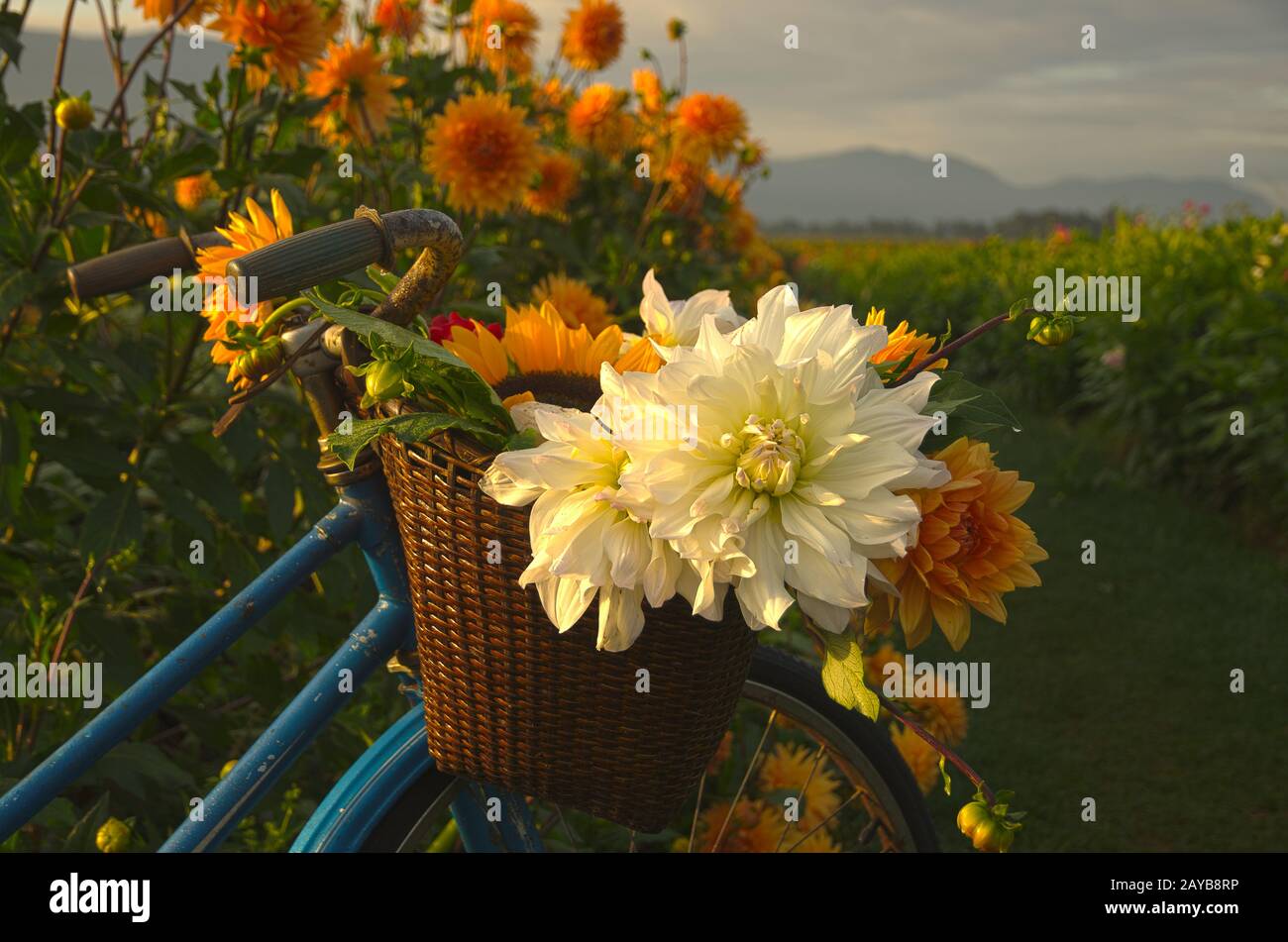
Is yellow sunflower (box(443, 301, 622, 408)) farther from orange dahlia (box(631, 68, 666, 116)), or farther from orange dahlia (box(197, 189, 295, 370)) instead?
orange dahlia (box(631, 68, 666, 116))

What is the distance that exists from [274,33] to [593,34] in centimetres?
140

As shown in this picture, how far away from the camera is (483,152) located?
6.81ft

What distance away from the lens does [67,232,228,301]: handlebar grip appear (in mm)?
1155

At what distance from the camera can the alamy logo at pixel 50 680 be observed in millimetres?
1689

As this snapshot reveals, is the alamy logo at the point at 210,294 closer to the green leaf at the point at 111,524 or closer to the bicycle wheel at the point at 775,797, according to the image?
the green leaf at the point at 111,524

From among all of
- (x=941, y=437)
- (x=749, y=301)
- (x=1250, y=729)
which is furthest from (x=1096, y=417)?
(x=941, y=437)

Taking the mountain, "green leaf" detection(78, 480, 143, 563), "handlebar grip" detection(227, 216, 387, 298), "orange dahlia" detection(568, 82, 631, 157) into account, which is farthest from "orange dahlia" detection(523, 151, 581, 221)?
the mountain

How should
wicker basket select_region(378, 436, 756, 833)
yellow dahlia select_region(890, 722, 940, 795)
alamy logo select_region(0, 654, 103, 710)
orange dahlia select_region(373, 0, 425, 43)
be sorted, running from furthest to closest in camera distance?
orange dahlia select_region(373, 0, 425, 43)
yellow dahlia select_region(890, 722, 940, 795)
alamy logo select_region(0, 654, 103, 710)
wicker basket select_region(378, 436, 756, 833)

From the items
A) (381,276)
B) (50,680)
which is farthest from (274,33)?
(381,276)

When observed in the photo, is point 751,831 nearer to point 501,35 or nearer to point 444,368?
point 444,368

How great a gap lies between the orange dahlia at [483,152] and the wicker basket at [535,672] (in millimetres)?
1228

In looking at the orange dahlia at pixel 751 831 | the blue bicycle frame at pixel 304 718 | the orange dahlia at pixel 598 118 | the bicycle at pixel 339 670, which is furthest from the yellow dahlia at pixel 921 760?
the orange dahlia at pixel 598 118

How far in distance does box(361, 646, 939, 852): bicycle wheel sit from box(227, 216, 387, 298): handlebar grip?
596 millimetres

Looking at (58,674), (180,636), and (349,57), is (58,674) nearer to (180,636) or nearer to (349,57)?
(180,636)
